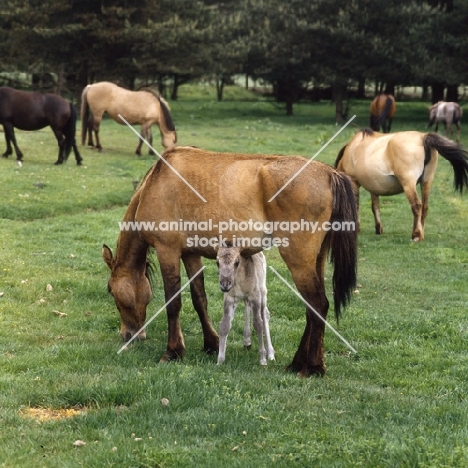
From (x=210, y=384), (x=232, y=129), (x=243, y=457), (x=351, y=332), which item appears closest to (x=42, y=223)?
(x=351, y=332)

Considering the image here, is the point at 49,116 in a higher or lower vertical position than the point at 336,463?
higher

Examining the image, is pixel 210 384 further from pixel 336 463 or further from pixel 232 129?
pixel 232 129

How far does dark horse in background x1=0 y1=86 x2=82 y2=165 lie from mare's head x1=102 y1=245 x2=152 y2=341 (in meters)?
11.9

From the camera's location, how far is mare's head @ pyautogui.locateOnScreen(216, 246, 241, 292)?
5938 mm

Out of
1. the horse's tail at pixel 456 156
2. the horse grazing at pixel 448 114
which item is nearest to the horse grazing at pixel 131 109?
the horse's tail at pixel 456 156

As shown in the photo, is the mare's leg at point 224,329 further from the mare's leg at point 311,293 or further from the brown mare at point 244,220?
the mare's leg at point 311,293

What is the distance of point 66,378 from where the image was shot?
232 inches

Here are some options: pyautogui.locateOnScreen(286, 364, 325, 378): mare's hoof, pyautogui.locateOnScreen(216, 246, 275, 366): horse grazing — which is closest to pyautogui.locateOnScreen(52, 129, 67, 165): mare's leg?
pyautogui.locateOnScreen(216, 246, 275, 366): horse grazing

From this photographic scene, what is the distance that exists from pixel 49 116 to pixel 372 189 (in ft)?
30.4

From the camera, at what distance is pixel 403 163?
12.6 meters

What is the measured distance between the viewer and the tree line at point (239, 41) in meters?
30.3

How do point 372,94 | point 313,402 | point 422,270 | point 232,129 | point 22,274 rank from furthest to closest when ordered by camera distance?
point 372,94 < point 232,129 < point 422,270 < point 22,274 < point 313,402

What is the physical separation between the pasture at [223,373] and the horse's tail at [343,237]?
2.59ft

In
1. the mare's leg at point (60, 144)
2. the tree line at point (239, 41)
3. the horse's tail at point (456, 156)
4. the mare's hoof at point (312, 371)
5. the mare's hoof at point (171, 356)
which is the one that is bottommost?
the mare's hoof at point (171, 356)
